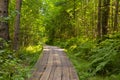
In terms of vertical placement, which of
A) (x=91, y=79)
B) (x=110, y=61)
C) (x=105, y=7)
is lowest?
(x=91, y=79)

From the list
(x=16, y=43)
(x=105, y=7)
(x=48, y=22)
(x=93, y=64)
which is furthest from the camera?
(x=48, y=22)

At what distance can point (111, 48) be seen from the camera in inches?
414

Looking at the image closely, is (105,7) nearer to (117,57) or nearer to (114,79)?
Result: (117,57)

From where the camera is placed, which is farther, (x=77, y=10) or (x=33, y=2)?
(x=77, y=10)

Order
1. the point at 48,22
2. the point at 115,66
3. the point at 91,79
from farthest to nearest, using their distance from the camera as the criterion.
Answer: the point at 48,22, the point at 115,66, the point at 91,79

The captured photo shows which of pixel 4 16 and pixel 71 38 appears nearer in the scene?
pixel 4 16

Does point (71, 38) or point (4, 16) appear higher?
point (4, 16)

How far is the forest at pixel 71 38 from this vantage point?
7.29 meters

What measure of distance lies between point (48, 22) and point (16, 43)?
39472 millimetres

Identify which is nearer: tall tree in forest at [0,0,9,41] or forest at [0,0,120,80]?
forest at [0,0,120,80]

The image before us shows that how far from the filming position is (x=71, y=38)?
31.8 meters

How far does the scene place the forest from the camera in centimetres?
729

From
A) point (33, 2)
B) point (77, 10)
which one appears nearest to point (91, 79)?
point (33, 2)

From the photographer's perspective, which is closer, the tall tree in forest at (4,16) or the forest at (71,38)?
the forest at (71,38)
